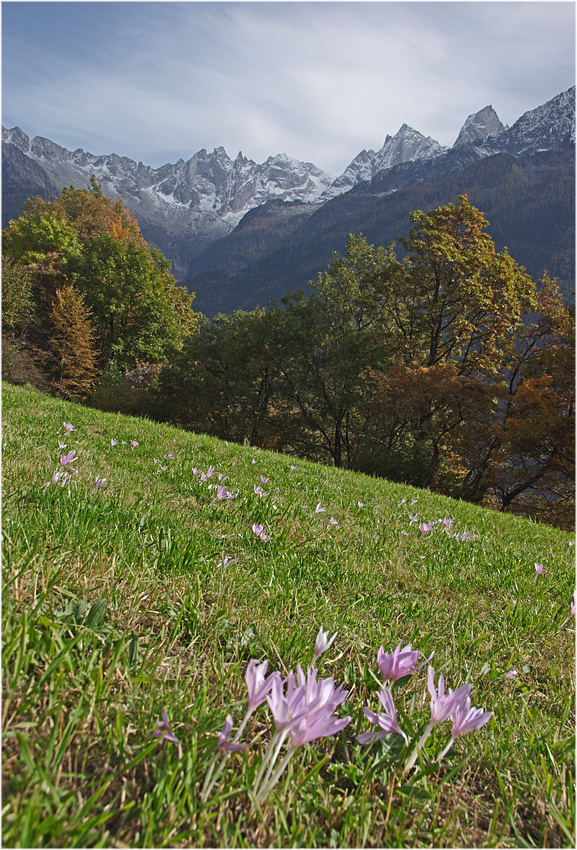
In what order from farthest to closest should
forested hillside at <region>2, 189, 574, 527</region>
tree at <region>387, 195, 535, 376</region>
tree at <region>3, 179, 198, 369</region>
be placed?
tree at <region>3, 179, 198, 369</region>
tree at <region>387, 195, 535, 376</region>
forested hillside at <region>2, 189, 574, 527</region>

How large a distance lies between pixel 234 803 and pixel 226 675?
15.7 inches

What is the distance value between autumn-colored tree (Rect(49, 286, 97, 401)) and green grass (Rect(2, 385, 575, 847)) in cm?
3444

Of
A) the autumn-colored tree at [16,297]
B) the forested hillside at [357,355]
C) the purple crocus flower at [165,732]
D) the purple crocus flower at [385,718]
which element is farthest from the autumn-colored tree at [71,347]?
the purple crocus flower at [385,718]

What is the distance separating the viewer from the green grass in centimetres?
90

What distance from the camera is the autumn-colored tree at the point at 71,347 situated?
33750 millimetres

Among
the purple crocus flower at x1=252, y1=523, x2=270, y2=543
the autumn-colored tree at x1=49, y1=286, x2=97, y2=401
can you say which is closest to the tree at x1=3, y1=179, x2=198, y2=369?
the autumn-colored tree at x1=49, y1=286, x2=97, y2=401

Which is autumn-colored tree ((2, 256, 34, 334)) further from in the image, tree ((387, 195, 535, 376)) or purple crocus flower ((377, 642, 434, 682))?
purple crocus flower ((377, 642, 434, 682))

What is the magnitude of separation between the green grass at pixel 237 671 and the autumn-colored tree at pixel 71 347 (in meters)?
34.4

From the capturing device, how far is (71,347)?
3453 cm

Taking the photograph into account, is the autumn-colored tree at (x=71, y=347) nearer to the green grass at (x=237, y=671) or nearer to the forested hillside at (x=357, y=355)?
the forested hillside at (x=357, y=355)

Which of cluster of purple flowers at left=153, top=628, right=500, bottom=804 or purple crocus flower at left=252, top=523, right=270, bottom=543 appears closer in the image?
cluster of purple flowers at left=153, top=628, right=500, bottom=804

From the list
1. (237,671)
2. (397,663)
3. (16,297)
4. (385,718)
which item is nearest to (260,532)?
(237,671)

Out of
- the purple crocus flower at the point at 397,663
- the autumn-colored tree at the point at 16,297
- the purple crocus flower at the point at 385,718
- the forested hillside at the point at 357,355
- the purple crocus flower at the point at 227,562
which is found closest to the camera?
the purple crocus flower at the point at 385,718

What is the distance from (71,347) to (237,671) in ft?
125
